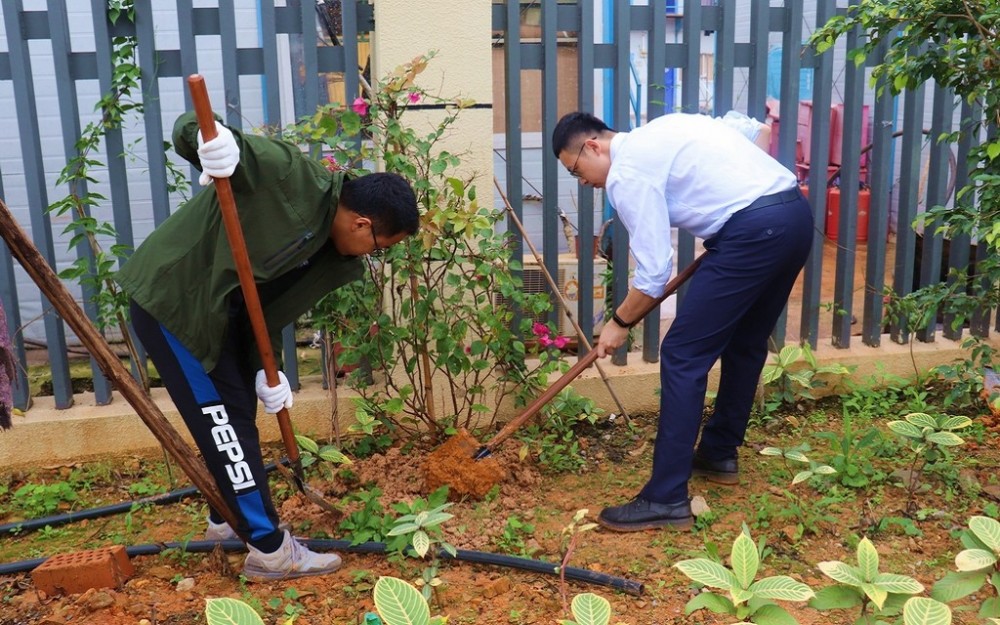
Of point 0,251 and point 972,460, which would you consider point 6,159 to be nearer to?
point 0,251

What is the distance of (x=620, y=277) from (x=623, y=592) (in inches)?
71.1

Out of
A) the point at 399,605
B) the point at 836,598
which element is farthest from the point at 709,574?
the point at 399,605

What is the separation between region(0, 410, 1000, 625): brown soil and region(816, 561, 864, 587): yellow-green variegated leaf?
3.33ft

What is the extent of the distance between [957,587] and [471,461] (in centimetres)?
218

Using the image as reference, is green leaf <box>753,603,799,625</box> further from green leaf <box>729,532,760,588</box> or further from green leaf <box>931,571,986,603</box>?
green leaf <box>931,571,986,603</box>

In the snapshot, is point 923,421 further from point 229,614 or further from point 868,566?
point 229,614

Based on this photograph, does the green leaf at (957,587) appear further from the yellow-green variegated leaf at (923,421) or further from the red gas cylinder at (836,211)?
the red gas cylinder at (836,211)

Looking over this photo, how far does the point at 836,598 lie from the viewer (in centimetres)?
186

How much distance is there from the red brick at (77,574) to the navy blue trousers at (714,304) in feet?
6.37

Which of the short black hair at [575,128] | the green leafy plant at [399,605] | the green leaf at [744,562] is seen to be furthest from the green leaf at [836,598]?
the short black hair at [575,128]

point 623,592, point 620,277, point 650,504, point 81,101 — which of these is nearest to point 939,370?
point 620,277

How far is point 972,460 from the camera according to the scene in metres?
4.01

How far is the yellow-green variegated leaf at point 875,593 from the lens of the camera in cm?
175

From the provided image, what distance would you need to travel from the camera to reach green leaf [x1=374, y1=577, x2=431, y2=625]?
1633 millimetres
